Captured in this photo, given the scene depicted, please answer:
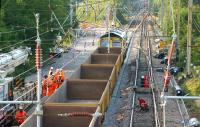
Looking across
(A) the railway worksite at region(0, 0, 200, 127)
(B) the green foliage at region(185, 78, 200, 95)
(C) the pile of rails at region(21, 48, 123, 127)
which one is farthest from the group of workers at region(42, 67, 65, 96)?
(B) the green foliage at region(185, 78, 200, 95)

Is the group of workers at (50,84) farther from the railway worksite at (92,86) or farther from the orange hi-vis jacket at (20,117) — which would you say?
the orange hi-vis jacket at (20,117)

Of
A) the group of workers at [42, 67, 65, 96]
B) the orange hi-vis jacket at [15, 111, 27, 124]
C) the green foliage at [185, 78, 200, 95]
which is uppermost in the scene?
the group of workers at [42, 67, 65, 96]

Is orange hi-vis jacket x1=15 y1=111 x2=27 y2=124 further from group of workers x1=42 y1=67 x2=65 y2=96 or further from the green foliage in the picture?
the green foliage

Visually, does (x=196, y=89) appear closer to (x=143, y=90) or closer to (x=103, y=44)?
(x=143, y=90)

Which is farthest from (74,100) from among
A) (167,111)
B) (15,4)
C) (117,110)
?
(15,4)

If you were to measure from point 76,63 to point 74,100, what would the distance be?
2244 centimetres

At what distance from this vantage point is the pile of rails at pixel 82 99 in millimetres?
14086

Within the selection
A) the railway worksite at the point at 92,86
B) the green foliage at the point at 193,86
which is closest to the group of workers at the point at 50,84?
the railway worksite at the point at 92,86

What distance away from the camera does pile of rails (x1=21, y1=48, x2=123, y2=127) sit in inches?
555

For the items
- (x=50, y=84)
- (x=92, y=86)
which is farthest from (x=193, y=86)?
(x=50, y=84)

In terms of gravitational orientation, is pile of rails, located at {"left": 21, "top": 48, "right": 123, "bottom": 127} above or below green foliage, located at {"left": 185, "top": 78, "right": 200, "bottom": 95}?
above

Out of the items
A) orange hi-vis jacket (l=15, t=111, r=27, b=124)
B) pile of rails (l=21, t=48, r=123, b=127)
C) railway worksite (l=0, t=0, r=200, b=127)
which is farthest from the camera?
orange hi-vis jacket (l=15, t=111, r=27, b=124)

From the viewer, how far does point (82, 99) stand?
2052cm

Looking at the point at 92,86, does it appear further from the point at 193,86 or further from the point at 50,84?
the point at 193,86
